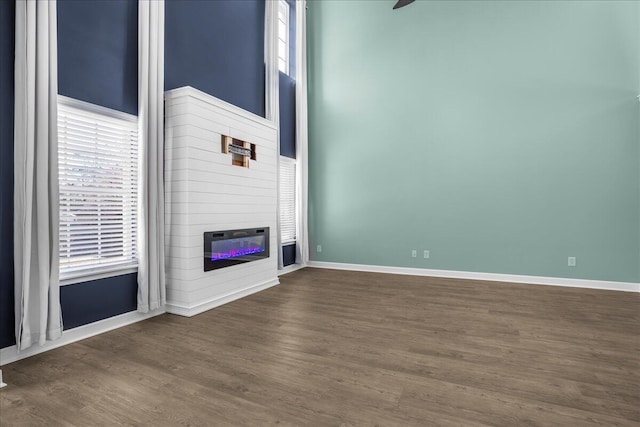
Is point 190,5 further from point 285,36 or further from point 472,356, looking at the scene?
point 472,356

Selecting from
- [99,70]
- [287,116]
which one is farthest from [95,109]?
[287,116]

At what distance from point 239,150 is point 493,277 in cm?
422

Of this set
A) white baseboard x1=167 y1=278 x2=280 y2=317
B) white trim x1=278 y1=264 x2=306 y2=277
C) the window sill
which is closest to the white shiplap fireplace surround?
white baseboard x1=167 y1=278 x2=280 y2=317

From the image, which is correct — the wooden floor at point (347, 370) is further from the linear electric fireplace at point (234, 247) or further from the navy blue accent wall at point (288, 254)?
the navy blue accent wall at point (288, 254)

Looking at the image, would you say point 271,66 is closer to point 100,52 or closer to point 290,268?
point 100,52

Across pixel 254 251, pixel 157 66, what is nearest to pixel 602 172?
pixel 254 251

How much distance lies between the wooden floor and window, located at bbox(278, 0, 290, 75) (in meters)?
4.55

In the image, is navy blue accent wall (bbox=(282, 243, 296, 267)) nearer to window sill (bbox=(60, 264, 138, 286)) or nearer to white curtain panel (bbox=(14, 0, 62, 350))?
window sill (bbox=(60, 264, 138, 286))

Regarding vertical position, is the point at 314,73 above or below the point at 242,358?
above

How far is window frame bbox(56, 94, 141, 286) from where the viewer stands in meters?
2.78

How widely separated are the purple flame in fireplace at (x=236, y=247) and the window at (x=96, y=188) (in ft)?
2.69

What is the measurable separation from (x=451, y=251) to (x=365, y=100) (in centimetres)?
306

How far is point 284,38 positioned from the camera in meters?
6.26

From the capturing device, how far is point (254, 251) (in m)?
4.50
